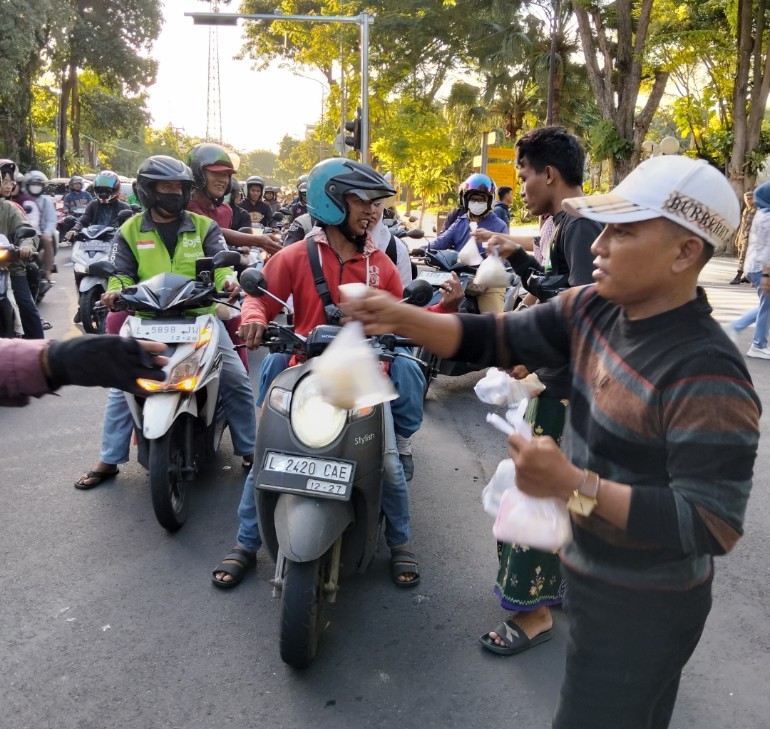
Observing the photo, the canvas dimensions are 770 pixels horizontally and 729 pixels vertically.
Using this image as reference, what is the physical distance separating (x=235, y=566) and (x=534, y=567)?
4.66 ft

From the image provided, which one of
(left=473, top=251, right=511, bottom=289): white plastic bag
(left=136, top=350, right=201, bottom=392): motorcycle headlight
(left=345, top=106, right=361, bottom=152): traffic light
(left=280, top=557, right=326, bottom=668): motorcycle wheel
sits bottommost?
(left=280, top=557, right=326, bottom=668): motorcycle wheel

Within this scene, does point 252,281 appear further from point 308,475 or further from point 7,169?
point 7,169

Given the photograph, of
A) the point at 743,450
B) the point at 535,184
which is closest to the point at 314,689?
the point at 743,450

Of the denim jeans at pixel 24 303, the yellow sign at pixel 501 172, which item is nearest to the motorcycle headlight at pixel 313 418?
the denim jeans at pixel 24 303

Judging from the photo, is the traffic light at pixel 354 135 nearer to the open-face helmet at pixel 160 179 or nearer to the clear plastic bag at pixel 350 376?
the open-face helmet at pixel 160 179

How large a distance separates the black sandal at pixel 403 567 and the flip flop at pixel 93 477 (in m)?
2.07

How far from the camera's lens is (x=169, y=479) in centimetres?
390

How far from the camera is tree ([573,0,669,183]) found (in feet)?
63.8

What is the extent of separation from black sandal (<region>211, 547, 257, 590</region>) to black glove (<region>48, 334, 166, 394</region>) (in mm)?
1884

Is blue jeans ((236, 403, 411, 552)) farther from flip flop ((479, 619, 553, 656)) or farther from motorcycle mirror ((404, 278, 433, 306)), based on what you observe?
flip flop ((479, 619, 553, 656))

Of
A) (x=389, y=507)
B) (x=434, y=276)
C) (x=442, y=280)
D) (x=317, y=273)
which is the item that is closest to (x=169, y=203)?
(x=317, y=273)

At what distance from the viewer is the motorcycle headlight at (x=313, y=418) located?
2.95 m

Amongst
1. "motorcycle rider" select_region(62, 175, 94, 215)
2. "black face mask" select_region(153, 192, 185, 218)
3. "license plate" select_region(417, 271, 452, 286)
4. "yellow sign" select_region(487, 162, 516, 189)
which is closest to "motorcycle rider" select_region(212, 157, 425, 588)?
"black face mask" select_region(153, 192, 185, 218)

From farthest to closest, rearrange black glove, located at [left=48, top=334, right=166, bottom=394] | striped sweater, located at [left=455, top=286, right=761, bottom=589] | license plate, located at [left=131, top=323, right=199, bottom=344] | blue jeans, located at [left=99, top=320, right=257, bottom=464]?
blue jeans, located at [left=99, top=320, right=257, bottom=464] → license plate, located at [left=131, top=323, right=199, bottom=344] → black glove, located at [left=48, top=334, right=166, bottom=394] → striped sweater, located at [left=455, top=286, right=761, bottom=589]
